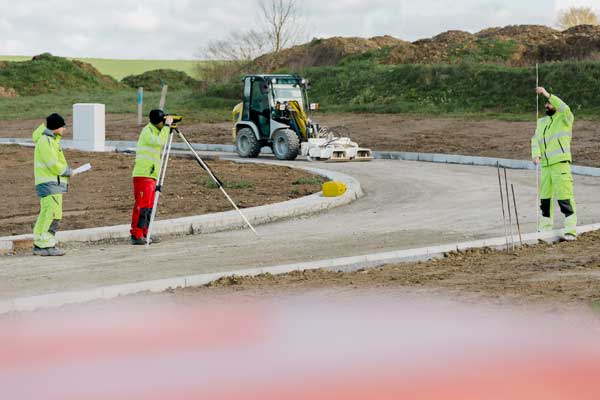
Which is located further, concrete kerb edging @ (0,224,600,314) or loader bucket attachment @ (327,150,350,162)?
loader bucket attachment @ (327,150,350,162)

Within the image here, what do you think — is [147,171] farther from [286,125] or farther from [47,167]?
[286,125]

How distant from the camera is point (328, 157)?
27.0 m

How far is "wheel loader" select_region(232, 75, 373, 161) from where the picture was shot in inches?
1071

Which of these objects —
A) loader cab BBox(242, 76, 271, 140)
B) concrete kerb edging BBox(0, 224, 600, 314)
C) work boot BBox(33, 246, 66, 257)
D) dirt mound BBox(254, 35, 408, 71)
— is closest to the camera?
concrete kerb edging BBox(0, 224, 600, 314)

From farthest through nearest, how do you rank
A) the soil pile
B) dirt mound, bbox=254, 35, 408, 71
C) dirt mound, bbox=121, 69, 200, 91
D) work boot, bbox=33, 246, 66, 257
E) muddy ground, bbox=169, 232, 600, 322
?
1. dirt mound, bbox=121, 69, 200, 91
2. dirt mound, bbox=254, 35, 408, 71
3. the soil pile
4. work boot, bbox=33, 246, 66, 257
5. muddy ground, bbox=169, 232, 600, 322

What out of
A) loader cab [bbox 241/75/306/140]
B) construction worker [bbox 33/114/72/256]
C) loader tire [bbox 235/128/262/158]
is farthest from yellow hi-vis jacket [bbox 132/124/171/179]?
loader tire [bbox 235/128/262/158]

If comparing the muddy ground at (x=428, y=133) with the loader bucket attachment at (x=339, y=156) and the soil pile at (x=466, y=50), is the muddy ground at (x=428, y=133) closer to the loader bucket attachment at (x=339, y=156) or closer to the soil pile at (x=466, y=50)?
the loader bucket attachment at (x=339, y=156)

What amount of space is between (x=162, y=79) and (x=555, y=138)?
65.1m

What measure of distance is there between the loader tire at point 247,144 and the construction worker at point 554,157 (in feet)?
51.3

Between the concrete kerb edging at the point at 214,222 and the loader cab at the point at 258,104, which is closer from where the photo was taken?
the concrete kerb edging at the point at 214,222

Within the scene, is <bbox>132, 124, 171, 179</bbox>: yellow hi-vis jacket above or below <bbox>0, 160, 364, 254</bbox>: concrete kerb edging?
above

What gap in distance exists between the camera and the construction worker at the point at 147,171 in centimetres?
1313

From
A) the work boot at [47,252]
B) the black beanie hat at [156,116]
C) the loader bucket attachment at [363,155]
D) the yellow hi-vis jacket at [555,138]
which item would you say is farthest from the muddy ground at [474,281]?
the loader bucket attachment at [363,155]

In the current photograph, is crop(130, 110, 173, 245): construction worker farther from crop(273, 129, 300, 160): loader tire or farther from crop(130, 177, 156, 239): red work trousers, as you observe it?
crop(273, 129, 300, 160): loader tire
